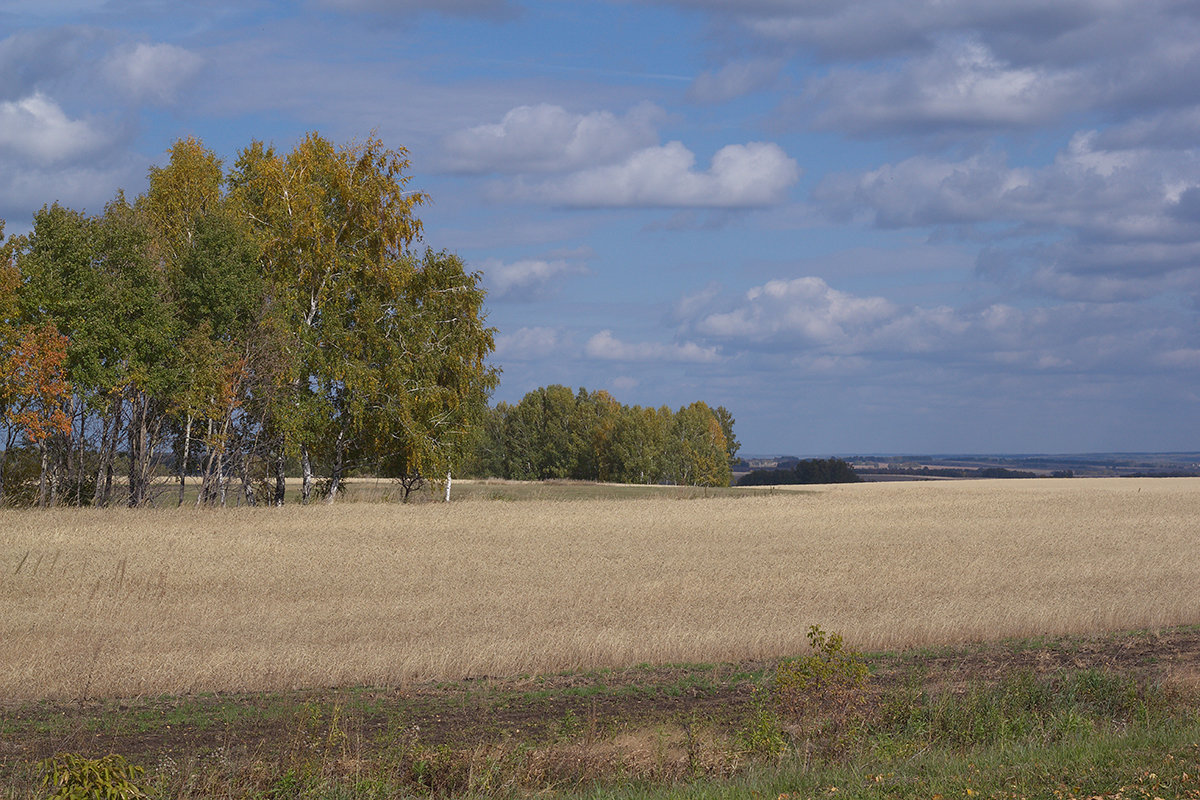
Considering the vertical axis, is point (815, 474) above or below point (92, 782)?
below

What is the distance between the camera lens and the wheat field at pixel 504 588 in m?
16.0

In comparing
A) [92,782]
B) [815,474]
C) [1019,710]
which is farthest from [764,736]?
[815,474]

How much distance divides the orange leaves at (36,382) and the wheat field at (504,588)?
3.29 meters

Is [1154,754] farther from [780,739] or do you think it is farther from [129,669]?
[129,669]

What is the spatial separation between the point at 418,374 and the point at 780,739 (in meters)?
34.1

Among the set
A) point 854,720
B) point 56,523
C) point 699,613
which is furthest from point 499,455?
point 854,720

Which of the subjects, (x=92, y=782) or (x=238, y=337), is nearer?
(x=92, y=782)

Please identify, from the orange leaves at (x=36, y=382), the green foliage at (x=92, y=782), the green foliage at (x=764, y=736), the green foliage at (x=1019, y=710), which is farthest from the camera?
the orange leaves at (x=36, y=382)

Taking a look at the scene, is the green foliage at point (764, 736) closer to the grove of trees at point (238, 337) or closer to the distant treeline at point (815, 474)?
the grove of trees at point (238, 337)

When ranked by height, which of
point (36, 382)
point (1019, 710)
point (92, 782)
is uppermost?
point (36, 382)

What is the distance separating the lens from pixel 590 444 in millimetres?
125750

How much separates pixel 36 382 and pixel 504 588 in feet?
60.6

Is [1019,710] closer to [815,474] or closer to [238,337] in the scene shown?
[238,337]

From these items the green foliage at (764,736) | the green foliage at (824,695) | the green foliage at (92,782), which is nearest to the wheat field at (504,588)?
the green foliage at (824,695)
